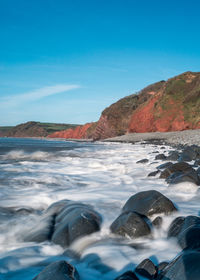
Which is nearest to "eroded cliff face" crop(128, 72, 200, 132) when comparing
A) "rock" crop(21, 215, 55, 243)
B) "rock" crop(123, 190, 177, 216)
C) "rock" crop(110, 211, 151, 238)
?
"rock" crop(123, 190, 177, 216)

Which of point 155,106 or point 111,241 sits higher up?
point 155,106

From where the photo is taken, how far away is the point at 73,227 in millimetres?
2355

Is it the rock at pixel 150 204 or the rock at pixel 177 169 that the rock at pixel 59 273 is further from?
the rock at pixel 177 169

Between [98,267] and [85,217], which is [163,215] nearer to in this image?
[85,217]

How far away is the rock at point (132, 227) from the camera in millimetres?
2284

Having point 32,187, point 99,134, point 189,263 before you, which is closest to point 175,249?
point 189,263

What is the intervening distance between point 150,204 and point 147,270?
3.98 ft

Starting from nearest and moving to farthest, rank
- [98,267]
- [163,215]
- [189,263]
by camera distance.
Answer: [189,263] < [98,267] < [163,215]

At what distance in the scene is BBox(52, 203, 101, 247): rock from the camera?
2268 millimetres

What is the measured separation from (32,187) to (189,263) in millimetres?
4007

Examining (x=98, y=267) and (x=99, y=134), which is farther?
(x=99, y=134)

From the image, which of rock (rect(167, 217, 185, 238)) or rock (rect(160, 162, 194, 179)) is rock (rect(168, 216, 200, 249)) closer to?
rock (rect(167, 217, 185, 238))

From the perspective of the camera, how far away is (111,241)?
7.41 ft

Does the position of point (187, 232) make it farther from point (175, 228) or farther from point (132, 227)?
point (132, 227)
